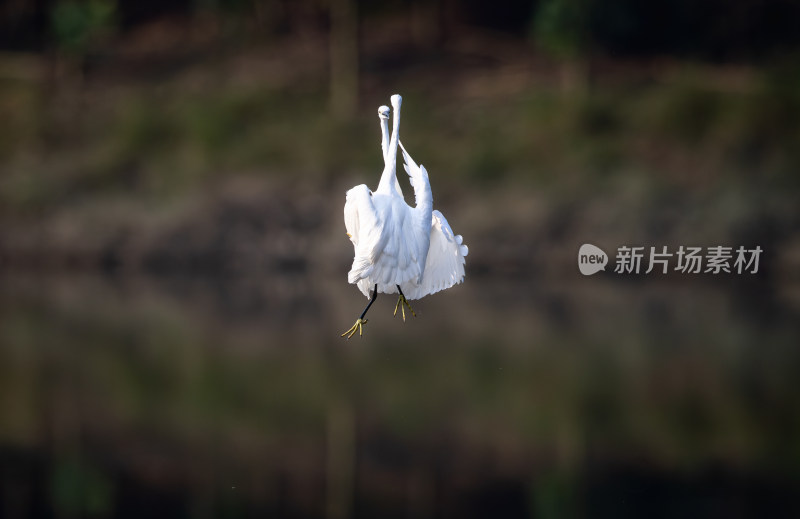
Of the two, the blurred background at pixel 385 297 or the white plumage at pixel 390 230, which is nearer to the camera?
the blurred background at pixel 385 297

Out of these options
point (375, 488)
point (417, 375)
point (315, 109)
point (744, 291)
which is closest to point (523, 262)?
point (744, 291)

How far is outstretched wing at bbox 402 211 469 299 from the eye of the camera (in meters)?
9.08

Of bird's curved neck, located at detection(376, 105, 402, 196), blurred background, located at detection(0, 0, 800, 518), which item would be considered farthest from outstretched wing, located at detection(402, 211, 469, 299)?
blurred background, located at detection(0, 0, 800, 518)

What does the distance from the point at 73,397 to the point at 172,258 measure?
12.9 meters

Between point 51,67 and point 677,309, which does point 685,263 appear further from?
point 51,67

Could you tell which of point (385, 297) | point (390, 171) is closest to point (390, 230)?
point (390, 171)

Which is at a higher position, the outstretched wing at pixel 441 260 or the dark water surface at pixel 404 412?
the outstretched wing at pixel 441 260

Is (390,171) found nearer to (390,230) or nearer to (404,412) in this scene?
(390,230)

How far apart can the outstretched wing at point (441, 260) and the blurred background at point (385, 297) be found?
1.04 meters

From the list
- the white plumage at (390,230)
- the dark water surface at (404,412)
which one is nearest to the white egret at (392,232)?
the white plumage at (390,230)

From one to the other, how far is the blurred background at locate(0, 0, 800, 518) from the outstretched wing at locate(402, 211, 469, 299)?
1038mm

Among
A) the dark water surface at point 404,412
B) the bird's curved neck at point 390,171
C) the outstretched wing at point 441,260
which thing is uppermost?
the bird's curved neck at point 390,171

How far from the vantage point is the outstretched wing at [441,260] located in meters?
9.08

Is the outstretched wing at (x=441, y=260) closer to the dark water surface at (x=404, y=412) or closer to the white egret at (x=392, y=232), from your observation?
the white egret at (x=392, y=232)
